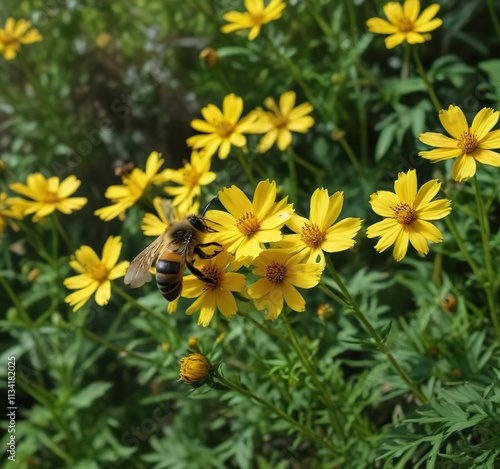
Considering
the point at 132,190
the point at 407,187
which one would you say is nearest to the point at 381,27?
the point at 407,187

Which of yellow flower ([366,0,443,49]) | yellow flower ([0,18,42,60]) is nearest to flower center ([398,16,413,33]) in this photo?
yellow flower ([366,0,443,49])

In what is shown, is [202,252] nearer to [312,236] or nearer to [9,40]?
[312,236]

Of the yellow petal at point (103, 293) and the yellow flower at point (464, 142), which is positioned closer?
the yellow flower at point (464, 142)

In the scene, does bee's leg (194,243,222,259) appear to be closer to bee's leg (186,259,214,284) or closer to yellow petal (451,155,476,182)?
bee's leg (186,259,214,284)

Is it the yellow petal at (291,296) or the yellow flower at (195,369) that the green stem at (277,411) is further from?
the yellow petal at (291,296)

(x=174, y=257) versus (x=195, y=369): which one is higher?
(x=174, y=257)

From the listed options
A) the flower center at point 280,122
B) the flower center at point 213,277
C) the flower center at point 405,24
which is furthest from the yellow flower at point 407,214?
the flower center at point 280,122
